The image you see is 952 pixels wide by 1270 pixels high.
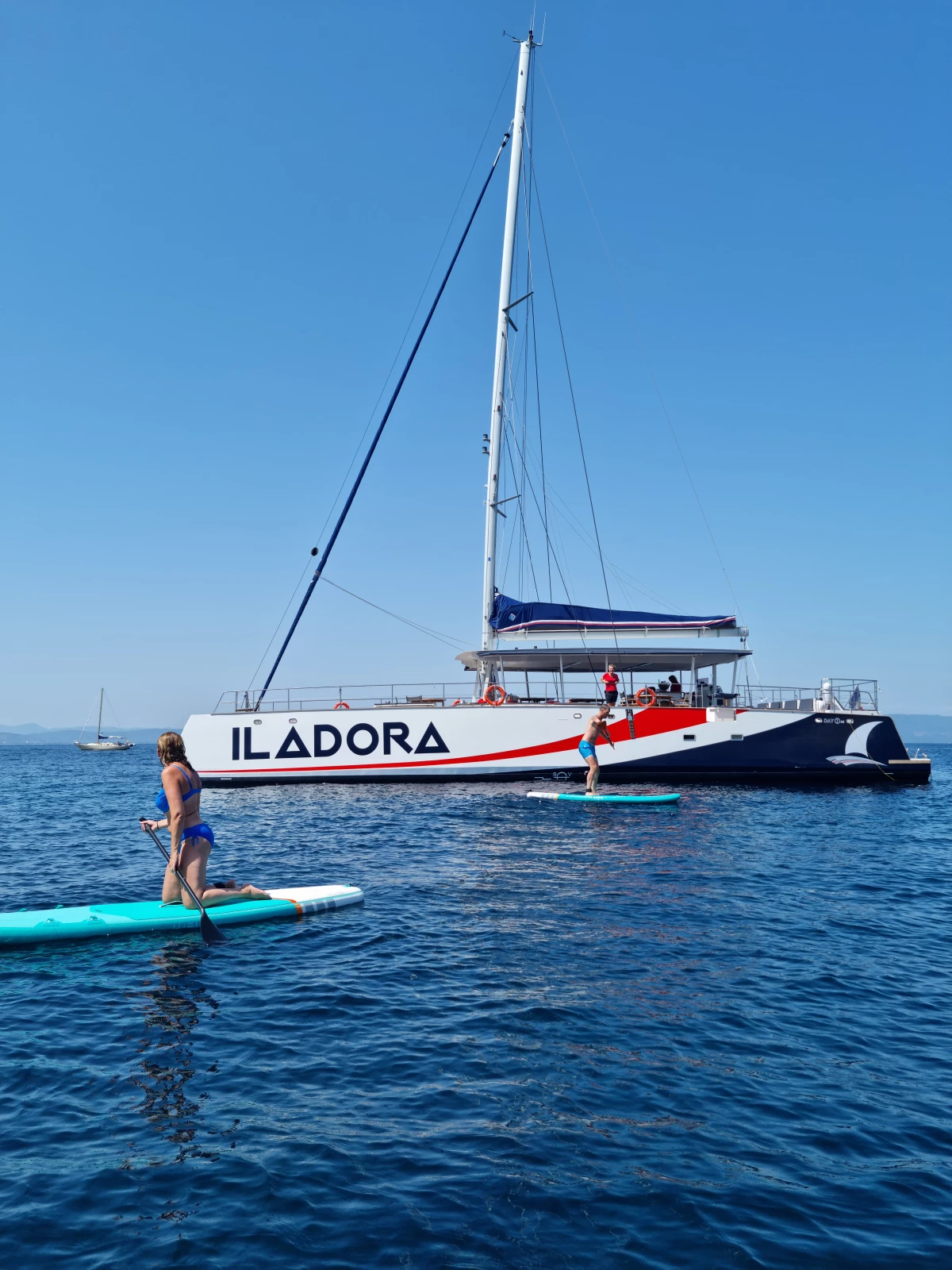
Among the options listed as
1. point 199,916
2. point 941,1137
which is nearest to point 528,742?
point 199,916

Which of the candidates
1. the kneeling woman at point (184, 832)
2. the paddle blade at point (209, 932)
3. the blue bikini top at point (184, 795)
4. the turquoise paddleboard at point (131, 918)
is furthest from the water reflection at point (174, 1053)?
the blue bikini top at point (184, 795)

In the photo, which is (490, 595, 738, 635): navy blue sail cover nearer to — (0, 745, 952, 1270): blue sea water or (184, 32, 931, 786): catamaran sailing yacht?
(184, 32, 931, 786): catamaran sailing yacht

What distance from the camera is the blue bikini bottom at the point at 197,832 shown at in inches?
384

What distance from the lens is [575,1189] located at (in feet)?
15.6

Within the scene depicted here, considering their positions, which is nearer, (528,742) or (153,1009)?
(153,1009)

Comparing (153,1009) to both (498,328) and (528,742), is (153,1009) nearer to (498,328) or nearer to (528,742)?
(528,742)

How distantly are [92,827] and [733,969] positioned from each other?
17771mm

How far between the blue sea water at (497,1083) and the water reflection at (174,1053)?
1.1 inches

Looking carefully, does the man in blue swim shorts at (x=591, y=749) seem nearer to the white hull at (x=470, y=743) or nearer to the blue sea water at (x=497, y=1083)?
the white hull at (x=470, y=743)

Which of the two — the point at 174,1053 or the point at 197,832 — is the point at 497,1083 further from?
the point at 197,832

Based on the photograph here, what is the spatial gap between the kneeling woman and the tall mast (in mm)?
18199

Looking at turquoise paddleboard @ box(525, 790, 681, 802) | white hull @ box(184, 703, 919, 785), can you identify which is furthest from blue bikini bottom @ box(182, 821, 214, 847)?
white hull @ box(184, 703, 919, 785)

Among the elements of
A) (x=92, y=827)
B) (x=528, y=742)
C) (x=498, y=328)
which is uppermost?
(x=498, y=328)

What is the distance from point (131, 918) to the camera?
9859 mm
